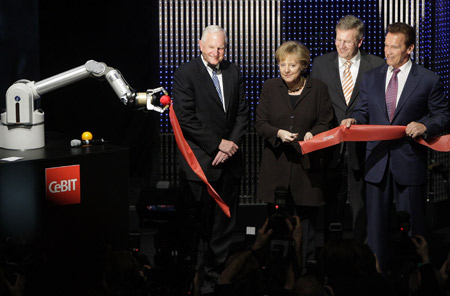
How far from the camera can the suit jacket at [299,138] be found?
5.53 metres

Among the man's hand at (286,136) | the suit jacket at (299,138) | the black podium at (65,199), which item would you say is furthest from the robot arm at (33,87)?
the suit jacket at (299,138)

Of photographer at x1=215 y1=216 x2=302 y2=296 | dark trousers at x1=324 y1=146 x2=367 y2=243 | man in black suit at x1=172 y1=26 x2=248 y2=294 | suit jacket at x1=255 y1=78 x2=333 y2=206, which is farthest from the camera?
dark trousers at x1=324 y1=146 x2=367 y2=243

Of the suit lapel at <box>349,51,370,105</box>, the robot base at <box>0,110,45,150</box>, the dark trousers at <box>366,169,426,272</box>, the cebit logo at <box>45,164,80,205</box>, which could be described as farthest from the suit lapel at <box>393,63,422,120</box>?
the robot base at <box>0,110,45,150</box>

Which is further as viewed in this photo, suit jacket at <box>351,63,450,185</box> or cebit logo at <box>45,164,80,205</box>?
suit jacket at <box>351,63,450,185</box>

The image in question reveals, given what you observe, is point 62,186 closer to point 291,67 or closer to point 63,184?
point 63,184

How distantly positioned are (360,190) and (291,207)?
0.79 meters

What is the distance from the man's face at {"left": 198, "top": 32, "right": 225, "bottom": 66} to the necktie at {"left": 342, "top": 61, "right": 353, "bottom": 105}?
106 centimetres

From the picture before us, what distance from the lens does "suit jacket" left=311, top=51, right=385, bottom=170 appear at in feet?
19.4

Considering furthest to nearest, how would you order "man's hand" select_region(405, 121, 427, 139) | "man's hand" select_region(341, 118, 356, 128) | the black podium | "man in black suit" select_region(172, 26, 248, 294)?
"man in black suit" select_region(172, 26, 248, 294)
"man's hand" select_region(341, 118, 356, 128)
"man's hand" select_region(405, 121, 427, 139)
the black podium

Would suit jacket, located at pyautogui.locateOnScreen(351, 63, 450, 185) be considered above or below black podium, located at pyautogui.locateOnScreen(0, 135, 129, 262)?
above

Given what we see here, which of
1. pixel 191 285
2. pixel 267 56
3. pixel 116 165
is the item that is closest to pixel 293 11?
pixel 267 56

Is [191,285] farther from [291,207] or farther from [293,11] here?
[293,11]

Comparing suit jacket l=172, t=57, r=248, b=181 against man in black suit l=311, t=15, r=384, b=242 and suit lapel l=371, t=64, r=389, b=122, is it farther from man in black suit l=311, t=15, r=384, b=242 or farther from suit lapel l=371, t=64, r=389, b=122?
suit lapel l=371, t=64, r=389, b=122

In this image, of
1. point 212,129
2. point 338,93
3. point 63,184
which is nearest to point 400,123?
point 338,93
